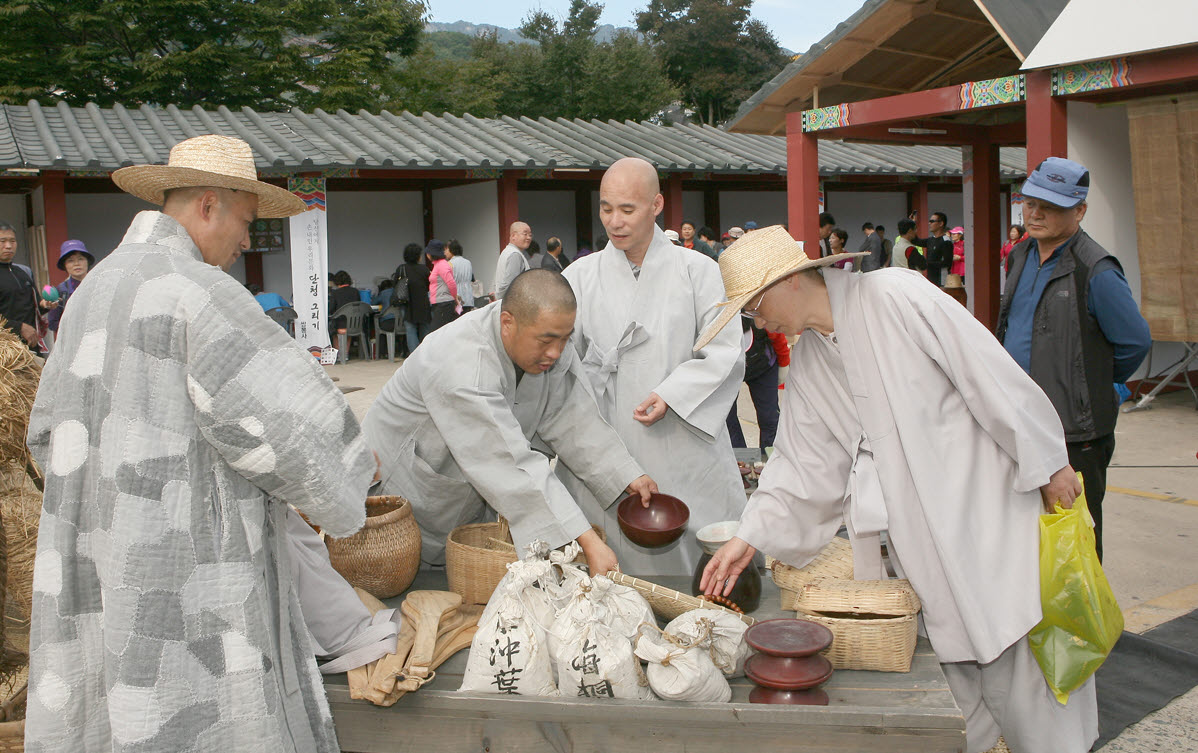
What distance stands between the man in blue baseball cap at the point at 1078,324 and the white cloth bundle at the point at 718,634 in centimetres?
158

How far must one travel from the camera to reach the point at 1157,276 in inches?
275

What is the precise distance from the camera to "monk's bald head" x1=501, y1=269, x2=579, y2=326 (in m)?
2.49

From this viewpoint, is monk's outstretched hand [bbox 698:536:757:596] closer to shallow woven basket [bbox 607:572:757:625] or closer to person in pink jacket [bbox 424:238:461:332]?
shallow woven basket [bbox 607:572:757:625]

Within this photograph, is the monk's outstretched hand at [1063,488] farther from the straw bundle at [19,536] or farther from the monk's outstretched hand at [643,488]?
the straw bundle at [19,536]

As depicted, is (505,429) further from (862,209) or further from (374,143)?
(862,209)

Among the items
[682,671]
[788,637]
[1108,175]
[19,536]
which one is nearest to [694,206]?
[1108,175]

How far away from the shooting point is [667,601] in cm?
245

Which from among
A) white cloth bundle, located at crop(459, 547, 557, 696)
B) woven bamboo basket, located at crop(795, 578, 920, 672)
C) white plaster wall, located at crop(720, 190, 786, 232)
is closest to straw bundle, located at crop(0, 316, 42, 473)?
white cloth bundle, located at crop(459, 547, 557, 696)

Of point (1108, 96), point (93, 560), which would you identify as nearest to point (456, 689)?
point (93, 560)

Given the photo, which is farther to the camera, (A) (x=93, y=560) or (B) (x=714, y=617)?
(B) (x=714, y=617)

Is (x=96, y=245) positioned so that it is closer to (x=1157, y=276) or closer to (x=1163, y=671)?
(x=1157, y=276)

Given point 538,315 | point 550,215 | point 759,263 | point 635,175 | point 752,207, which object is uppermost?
point 752,207

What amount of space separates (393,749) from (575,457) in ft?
3.37

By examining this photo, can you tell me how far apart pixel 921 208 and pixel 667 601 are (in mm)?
17010
